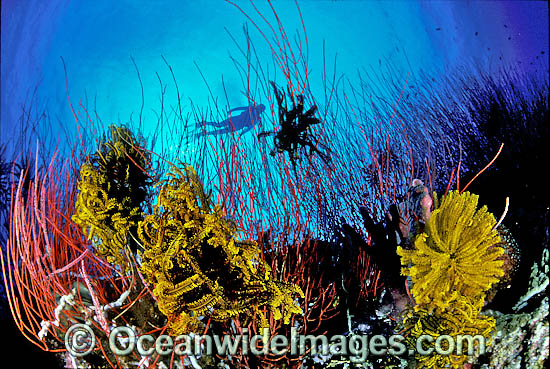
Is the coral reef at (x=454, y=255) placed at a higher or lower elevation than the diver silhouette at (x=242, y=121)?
lower

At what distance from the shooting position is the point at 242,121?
1.57m

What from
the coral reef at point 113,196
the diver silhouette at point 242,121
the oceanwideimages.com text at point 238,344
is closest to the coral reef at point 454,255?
the oceanwideimages.com text at point 238,344

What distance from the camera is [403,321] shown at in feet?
4.53

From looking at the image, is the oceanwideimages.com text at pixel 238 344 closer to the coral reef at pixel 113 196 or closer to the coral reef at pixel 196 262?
the coral reef at pixel 196 262

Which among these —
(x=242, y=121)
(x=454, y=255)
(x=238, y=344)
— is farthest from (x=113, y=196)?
(x=454, y=255)

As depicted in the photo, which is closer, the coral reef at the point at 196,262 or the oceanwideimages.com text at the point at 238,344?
the coral reef at the point at 196,262

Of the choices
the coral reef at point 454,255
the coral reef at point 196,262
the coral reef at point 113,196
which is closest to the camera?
the coral reef at point 454,255

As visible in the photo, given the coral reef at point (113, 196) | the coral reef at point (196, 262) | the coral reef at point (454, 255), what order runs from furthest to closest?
the coral reef at point (113, 196)
the coral reef at point (196, 262)
the coral reef at point (454, 255)

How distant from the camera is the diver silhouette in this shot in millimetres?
1536

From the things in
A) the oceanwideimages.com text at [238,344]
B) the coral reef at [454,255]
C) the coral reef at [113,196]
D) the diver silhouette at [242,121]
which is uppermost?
the diver silhouette at [242,121]

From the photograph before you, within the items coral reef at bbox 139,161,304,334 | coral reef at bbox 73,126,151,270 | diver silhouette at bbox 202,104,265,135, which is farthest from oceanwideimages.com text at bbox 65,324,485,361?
diver silhouette at bbox 202,104,265,135

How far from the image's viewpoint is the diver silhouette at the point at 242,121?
154 cm

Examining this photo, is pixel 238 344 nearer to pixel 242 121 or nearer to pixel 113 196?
pixel 113 196

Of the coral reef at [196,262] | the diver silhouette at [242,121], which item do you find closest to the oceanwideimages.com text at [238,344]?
the coral reef at [196,262]
